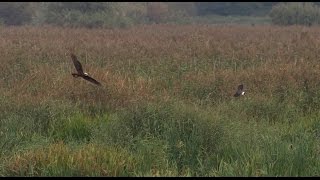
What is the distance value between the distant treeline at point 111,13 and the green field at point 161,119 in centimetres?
1400

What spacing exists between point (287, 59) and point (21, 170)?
23.4ft

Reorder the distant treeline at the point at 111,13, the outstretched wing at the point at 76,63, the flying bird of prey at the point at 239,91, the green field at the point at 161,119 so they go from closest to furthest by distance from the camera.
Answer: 1. the green field at the point at 161,119
2. the outstretched wing at the point at 76,63
3. the flying bird of prey at the point at 239,91
4. the distant treeline at the point at 111,13

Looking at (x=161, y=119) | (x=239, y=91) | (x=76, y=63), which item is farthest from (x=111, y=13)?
(x=161, y=119)

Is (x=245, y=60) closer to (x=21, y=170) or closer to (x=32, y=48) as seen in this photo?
(x=32, y=48)

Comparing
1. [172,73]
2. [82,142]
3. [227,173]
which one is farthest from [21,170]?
[172,73]

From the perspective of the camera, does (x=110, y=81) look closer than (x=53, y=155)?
No

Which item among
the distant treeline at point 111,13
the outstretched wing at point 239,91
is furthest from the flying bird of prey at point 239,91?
the distant treeline at point 111,13

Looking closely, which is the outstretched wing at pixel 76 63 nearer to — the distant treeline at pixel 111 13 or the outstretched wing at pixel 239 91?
the outstretched wing at pixel 239 91

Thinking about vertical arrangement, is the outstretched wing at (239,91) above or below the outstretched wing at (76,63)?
below

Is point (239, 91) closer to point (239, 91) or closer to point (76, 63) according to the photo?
point (239, 91)

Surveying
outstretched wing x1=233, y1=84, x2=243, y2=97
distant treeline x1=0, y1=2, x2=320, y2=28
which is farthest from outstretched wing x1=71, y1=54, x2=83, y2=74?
distant treeline x1=0, y1=2, x2=320, y2=28

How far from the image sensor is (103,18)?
23.7 metres

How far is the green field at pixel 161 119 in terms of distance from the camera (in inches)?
192

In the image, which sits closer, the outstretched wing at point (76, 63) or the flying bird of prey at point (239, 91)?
the outstretched wing at point (76, 63)
